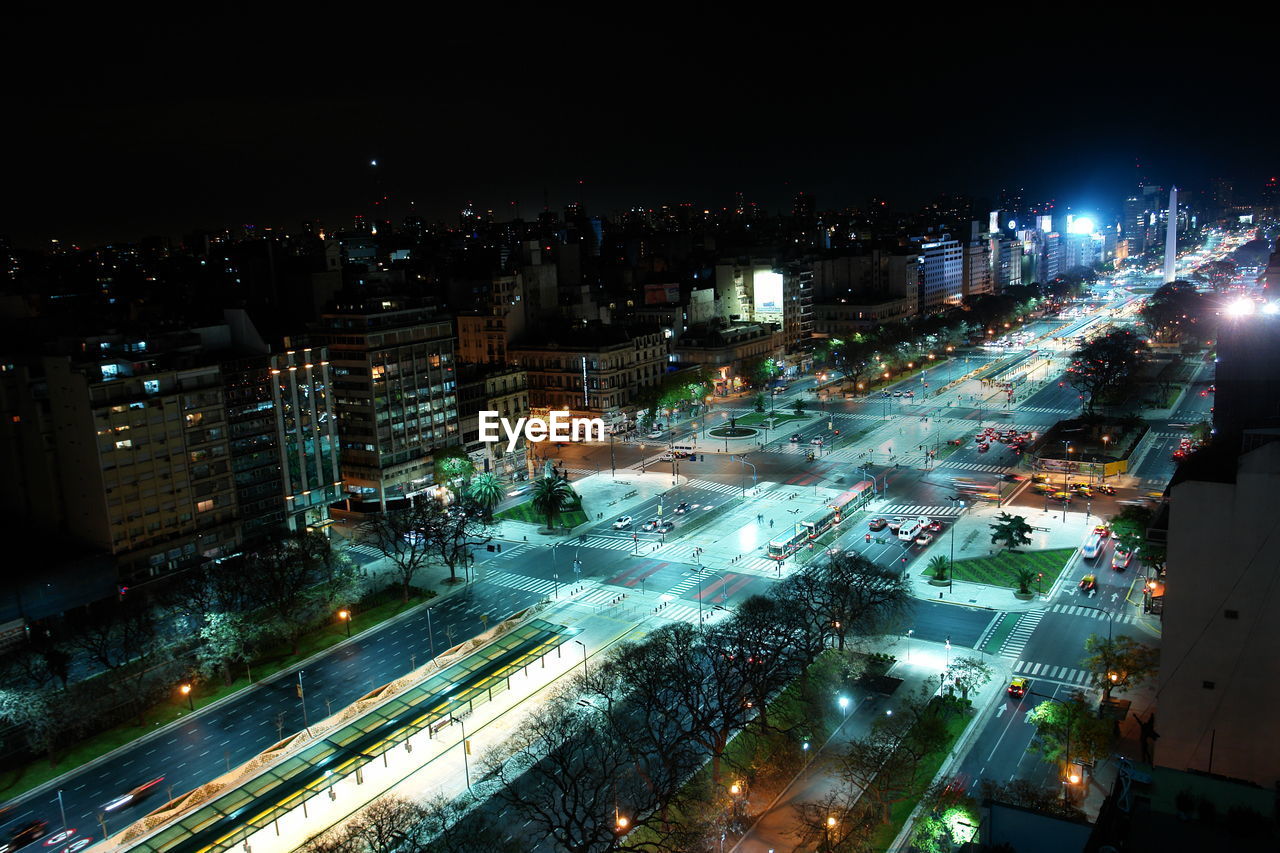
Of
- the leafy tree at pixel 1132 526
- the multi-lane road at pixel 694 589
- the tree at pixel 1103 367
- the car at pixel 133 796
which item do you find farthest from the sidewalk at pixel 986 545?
the car at pixel 133 796

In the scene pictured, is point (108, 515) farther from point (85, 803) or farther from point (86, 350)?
point (85, 803)

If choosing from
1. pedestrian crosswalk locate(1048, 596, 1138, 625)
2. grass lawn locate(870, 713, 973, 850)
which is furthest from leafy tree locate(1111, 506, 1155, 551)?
grass lawn locate(870, 713, 973, 850)

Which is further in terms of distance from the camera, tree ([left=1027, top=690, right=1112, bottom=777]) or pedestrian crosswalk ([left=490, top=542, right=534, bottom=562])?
pedestrian crosswalk ([left=490, top=542, right=534, bottom=562])

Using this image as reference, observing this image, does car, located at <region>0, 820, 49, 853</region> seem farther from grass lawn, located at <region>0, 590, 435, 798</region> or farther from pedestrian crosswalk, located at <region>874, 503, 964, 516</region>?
pedestrian crosswalk, located at <region>874, 503, 964, 516</region>

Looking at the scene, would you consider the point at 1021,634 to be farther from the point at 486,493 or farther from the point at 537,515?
the point at 486,493

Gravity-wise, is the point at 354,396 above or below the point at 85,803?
above

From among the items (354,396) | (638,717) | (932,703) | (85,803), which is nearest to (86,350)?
(354,396)

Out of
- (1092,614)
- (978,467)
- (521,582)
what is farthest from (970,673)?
(978,467)
